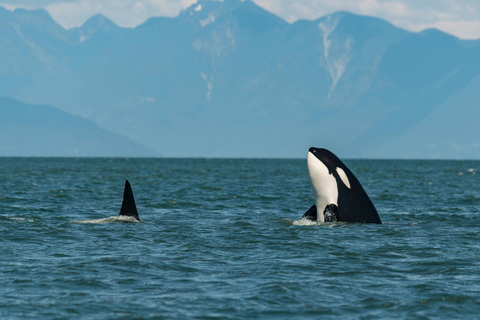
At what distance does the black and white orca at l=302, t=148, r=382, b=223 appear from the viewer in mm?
19062

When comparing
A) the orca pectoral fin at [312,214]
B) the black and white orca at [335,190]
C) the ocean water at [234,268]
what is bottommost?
the ocean water at [234,268]

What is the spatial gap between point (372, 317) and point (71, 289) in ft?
16.8

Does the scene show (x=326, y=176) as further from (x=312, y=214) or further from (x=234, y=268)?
(x=234, y=268)

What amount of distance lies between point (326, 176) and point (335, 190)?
44 cm

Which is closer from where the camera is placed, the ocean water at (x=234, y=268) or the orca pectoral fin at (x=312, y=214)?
the ocean water at (x=234, y=268)

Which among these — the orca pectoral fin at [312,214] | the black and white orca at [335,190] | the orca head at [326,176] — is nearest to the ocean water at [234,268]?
the black and white orca at [335,190]

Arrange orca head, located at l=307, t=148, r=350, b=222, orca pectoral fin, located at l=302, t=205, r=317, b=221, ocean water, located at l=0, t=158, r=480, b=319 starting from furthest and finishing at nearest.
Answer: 1. orca pectoral fin, located at l=302, t=205, r=317, b=221
2. orca head, located at l=307, t=148, r=350, b=222
3. ocean water, located at l=0, t=158, r=480, b=319

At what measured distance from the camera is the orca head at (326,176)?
19047 millimetres

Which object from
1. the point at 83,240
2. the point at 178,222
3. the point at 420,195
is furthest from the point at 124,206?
the point at 420,195

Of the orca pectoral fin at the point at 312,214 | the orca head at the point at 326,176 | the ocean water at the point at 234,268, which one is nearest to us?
the ocean water at the point at 234,268

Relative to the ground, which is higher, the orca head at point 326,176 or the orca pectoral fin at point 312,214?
the orca head at point 326,176

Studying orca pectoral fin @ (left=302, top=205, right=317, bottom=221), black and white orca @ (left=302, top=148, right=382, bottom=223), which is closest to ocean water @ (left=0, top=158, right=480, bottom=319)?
black and white orca @ (left=302, top=148, right=382, bottom=223)

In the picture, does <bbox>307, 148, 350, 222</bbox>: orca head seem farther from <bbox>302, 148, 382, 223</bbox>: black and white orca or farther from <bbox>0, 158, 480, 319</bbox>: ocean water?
<bbox>0, 158, 480, 319</bbox>: ocean water

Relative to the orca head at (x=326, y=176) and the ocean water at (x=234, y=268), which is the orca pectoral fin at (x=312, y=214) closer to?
the ocean water at (x=234, y=268)
